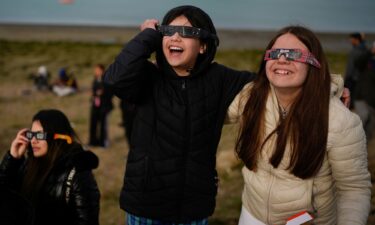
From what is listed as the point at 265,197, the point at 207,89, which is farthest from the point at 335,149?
the point at 207,89

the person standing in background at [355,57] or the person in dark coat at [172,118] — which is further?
the person standing in background at [355,57]

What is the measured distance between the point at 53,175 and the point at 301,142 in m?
1.72

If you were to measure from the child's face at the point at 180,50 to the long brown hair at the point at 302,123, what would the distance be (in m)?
0.43

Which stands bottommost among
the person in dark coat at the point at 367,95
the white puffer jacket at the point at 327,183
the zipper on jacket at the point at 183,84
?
the person in dark coat at the point at 367,95

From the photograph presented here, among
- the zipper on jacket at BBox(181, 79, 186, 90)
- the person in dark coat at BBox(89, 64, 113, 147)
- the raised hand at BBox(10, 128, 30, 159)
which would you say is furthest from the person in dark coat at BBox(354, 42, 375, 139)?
the raised hand at BBox(10, 128, 30, 159)

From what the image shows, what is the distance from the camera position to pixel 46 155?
3080 mm

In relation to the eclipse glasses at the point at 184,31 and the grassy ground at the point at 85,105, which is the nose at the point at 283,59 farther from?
the grassy ground at the point at 85,105

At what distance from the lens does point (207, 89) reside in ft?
8.10

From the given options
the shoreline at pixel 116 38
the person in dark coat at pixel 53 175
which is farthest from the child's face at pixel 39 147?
the shoreline at pixel 116 38

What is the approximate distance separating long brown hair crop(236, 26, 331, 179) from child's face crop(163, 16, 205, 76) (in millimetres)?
429

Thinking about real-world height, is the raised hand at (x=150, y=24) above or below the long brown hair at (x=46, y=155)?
above

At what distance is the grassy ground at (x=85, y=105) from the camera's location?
6.03 m

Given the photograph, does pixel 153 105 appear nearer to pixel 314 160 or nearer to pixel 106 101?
pixel 314 160

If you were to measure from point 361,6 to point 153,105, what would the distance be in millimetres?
38013
